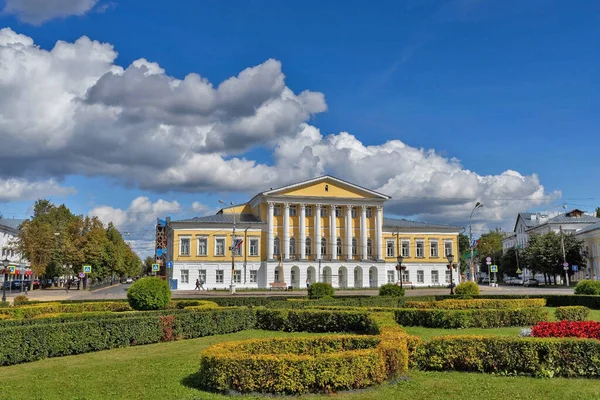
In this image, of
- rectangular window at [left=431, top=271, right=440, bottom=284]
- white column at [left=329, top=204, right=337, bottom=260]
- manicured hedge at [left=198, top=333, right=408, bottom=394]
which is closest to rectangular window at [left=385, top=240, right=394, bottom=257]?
rectangular window at [left=431, top=271, right=440, bottom=284]

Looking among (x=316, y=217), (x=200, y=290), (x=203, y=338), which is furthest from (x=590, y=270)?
(x=203, y=338)

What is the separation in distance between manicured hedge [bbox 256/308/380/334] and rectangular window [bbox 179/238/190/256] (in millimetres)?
40738

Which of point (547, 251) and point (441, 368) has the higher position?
point (547, 251)

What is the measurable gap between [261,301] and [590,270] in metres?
64.0

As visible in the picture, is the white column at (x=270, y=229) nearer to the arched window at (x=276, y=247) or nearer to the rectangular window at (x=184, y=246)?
the arched window at (x=276, y=247)

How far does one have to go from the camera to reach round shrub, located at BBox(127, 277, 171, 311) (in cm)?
2450

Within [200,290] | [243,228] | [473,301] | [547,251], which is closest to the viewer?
→ [473,301]

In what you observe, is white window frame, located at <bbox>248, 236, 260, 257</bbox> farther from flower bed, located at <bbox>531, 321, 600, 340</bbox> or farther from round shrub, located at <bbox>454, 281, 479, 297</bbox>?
flower bed, located at <bbox>531, 321, 600, 340</bbox>

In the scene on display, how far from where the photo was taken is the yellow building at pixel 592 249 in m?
72.9

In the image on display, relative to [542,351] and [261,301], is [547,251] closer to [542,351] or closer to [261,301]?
[261,301]

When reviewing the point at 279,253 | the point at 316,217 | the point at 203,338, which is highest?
the point at 316,217

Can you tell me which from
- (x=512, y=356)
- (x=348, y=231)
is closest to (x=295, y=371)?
(x=512, y=356)

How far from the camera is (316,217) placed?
213 feet

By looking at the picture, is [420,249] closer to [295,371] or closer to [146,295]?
[146,295]
